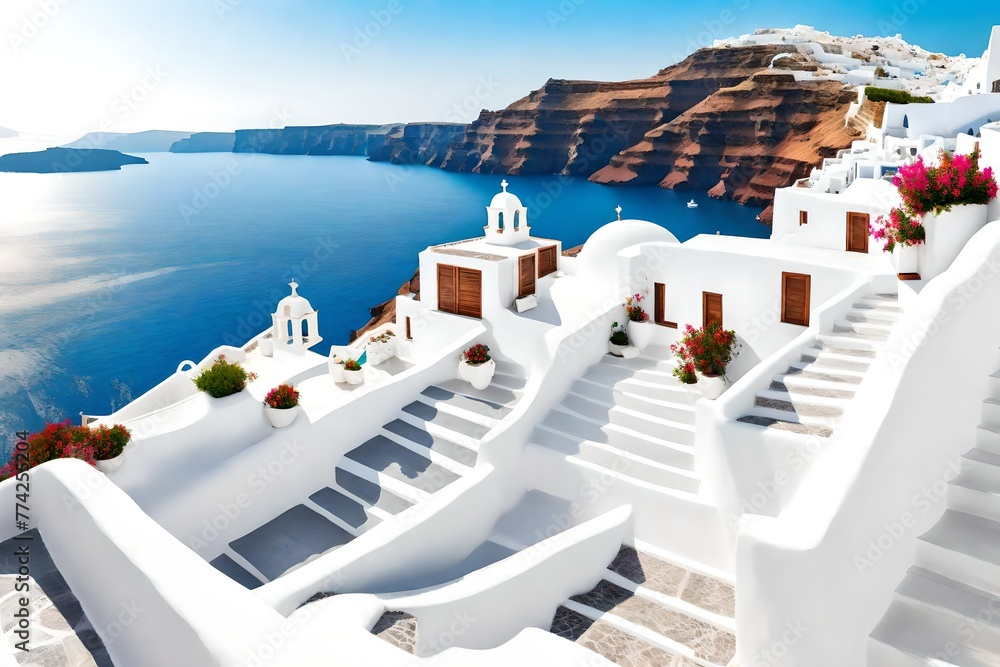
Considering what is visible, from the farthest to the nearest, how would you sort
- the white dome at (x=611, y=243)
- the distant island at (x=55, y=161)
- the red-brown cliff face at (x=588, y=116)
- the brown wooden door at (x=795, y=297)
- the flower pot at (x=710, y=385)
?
the distant island at (x=55, y=161), the red-brown cliff face at (x=588, y=116), the white dome at (x=611, y=243), the brown wooden door at (x=795, y=297), the flower pot at (x=710, y=385)

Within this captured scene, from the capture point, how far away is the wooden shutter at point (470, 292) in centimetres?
1622

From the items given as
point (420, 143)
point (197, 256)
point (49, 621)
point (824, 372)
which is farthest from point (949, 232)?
point (420, 143)

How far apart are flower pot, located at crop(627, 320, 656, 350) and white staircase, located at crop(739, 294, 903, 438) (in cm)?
401

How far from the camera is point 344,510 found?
1094 centimetres

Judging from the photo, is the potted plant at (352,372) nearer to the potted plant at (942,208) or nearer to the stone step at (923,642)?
the potted plant at (942,208)

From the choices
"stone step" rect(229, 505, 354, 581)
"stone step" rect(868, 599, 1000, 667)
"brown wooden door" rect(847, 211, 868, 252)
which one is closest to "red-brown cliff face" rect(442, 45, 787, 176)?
"brown wooden door" rect(847, 211, 868, 252)

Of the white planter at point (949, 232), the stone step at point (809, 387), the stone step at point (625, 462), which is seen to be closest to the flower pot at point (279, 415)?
the stone step at point (625, 462)

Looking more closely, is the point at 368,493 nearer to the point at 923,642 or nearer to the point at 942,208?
the point at 923,642

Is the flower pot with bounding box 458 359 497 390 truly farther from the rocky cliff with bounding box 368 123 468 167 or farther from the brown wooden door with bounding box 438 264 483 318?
the rocky cliff with bounding box 368 123 468 167

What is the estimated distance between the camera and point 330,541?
10297 millimetres

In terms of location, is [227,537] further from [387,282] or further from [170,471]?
[387,282]

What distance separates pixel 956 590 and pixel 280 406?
9.65 m

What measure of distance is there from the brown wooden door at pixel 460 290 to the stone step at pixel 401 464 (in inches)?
189

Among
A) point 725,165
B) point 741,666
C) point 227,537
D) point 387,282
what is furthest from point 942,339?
point 725,165
